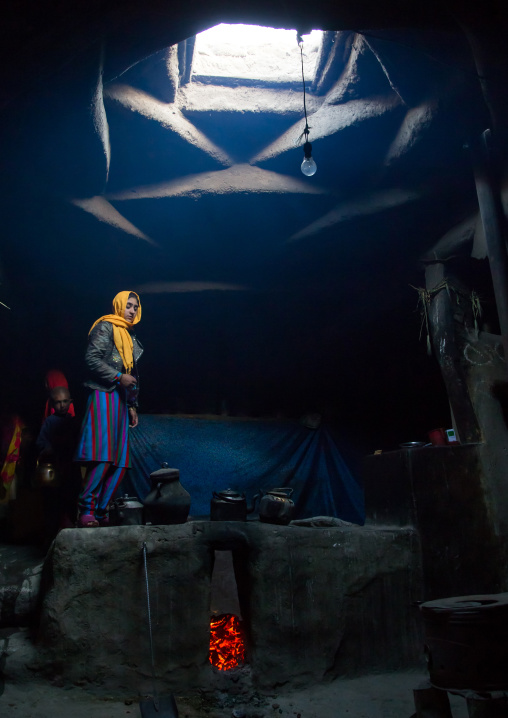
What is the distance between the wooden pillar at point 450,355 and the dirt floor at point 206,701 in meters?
1.95

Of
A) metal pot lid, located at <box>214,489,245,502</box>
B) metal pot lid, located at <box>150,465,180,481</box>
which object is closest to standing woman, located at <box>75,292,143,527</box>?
metal pot lid, located at <box>150,465,180,481</box>

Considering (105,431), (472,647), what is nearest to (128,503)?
(105,431)

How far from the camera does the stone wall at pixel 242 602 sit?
128 inches

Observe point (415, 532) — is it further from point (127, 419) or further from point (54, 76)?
point (54, 76)

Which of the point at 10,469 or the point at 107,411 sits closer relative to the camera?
the point at 107,411

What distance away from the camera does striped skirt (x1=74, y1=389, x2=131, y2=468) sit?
156 inches

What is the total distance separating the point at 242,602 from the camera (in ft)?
12.0

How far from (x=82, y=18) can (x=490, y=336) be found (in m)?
3.94

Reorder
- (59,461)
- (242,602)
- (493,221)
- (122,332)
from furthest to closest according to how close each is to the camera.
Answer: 1. (59,461)
2. (122,332)
3. (493,221)
4. (242,602)

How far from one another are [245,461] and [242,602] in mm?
2471

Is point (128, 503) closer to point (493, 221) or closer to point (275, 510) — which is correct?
point (275, 510)

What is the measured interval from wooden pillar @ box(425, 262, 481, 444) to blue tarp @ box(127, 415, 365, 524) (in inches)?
88.1

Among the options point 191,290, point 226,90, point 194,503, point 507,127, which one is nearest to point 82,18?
point 226,90

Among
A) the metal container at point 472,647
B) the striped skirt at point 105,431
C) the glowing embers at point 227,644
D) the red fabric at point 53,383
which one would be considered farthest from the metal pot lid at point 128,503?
the metal container at point 472,647
